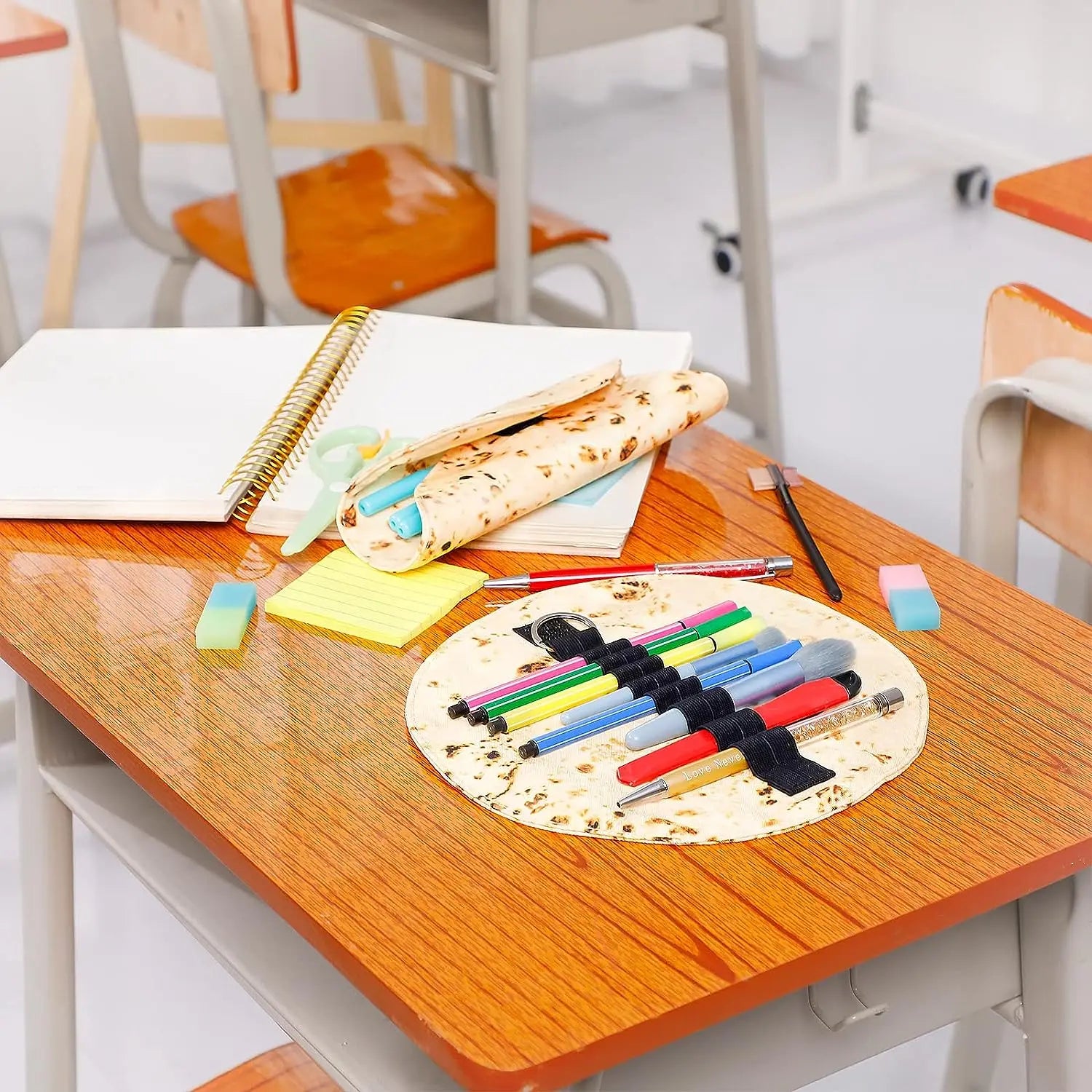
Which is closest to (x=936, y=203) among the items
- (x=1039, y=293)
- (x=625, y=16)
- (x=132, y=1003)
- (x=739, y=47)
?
(x=739, y=47)

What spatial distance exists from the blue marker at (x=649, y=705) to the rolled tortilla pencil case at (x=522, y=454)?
0.17 m

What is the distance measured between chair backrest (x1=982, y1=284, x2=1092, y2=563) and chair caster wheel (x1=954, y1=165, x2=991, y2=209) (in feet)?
7.13

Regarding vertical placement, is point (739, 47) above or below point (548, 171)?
above

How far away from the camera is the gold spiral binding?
35.5 inches

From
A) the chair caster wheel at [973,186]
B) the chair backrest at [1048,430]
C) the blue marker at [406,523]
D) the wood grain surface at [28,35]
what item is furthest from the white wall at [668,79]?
the blue marker at [406,523]

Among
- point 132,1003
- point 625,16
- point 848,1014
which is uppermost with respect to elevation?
point 625,16

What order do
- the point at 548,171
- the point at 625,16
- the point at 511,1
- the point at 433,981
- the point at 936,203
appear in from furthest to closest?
1. the point at 548,171
2. the point at 936,203
3. the point at 625,16
4. the point at 511,1
5. the point at 433,981

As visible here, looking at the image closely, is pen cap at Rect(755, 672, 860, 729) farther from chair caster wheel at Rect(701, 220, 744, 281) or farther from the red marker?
chair caster wheel at Rect(701, 220, 744, 281)

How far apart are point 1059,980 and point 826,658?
17cm

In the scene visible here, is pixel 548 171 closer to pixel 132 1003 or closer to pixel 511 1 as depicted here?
pixel 511 1

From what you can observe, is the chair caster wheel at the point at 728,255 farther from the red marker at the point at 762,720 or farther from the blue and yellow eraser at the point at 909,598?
the red marker at the point at 762,720

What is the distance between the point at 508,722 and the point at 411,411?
0.32 m

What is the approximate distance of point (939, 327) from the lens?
2719 mm

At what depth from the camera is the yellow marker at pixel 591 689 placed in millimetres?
704
